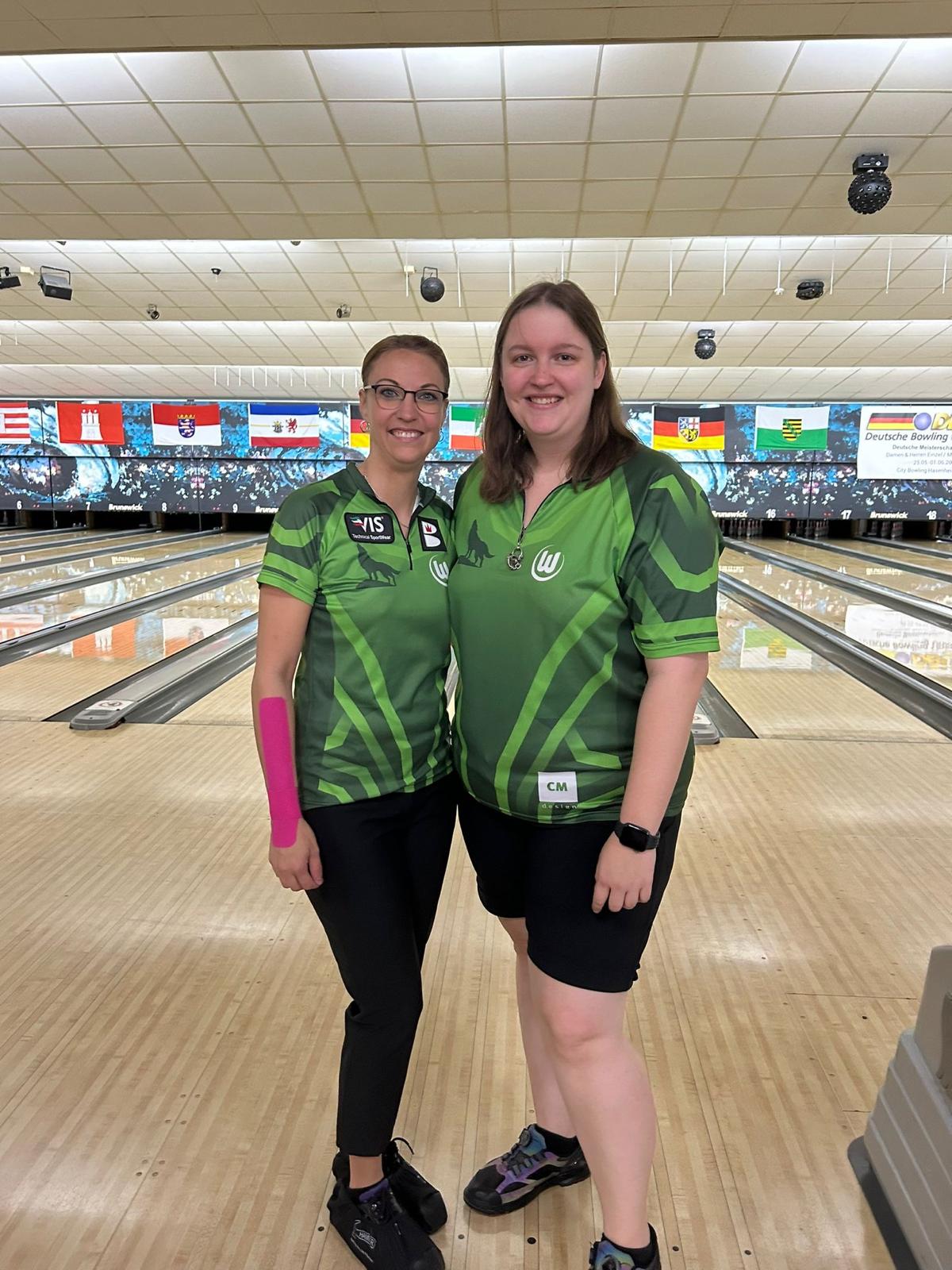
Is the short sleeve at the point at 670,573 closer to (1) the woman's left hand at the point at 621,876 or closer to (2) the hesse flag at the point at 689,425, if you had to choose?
(1) the woman's left hand at the point at 621,876

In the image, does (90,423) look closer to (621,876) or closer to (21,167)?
(21,167)

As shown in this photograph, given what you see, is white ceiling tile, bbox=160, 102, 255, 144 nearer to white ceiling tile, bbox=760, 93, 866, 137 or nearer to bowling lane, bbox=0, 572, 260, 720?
white ceiling tile, bbox=760, 93, 866, 137

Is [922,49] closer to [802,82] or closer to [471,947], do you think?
[802,82]

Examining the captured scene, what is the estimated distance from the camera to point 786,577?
10.1m

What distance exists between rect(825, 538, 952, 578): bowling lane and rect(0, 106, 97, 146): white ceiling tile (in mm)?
9348

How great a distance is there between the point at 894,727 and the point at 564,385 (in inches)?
→ 133

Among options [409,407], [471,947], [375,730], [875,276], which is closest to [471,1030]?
[471,947]

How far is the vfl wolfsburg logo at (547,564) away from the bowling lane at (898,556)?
33.4 ft

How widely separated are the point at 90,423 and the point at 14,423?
4.79ft

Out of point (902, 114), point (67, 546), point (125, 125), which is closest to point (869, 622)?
point (902, 114)

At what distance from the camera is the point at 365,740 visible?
1.23 metres

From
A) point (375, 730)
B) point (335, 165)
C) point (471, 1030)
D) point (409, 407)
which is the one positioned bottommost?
point (471, 1030)

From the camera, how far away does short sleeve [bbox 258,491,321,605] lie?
1.21 m

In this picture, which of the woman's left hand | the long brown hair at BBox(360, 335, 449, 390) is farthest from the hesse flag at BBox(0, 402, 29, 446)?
the woman's left hand
